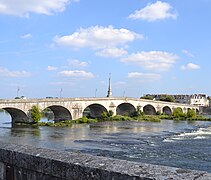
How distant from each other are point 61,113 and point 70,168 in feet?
198

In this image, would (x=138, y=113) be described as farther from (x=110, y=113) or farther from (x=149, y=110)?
(x=149, y=110)

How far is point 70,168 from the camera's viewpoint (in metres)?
3.49

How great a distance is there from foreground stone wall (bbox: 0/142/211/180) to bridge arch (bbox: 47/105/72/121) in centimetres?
5500

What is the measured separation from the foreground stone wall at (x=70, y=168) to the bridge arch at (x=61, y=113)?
180 feet

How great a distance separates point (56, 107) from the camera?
6050cm

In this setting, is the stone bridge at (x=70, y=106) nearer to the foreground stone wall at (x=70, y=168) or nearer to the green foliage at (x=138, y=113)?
the green foliage at (x=138, y=113)

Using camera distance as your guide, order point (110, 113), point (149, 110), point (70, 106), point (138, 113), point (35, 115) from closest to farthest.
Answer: point (35, 115) < point (70, 106) < point (110, 113) < point (138, 113) < point (149, 110)

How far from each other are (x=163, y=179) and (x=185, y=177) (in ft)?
0.62

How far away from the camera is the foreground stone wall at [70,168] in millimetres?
2928

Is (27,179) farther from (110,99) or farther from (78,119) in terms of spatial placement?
(110,99)

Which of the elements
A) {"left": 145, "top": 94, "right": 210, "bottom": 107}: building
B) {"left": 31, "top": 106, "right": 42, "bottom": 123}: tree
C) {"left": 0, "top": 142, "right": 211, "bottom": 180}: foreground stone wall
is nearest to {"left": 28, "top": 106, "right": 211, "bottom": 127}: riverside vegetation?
{"left": 31, "top": 106, "right": 42, "bottom": 123}: tree

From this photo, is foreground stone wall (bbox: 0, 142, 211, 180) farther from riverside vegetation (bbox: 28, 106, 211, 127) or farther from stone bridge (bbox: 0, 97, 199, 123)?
riverside vegetation (bbox: 28, 106, 211, 127)

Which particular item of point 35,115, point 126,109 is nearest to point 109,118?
point 126,109

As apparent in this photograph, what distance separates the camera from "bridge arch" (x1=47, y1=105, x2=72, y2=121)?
6037 cm
